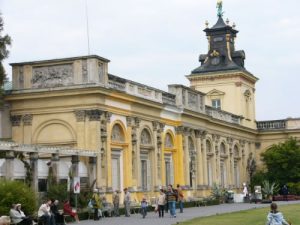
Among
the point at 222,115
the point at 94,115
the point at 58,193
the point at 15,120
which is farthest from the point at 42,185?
the point at 222,115

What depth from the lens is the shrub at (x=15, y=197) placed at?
26.8 metres

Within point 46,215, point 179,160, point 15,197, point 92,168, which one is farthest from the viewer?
point 179,160

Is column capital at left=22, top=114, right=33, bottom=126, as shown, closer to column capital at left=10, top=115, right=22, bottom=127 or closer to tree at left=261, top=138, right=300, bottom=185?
column capital at left=10, top=115, right=22, bottom=127

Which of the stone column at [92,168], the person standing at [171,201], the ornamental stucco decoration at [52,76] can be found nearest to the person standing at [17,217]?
Answer: the person standing at [171,201]

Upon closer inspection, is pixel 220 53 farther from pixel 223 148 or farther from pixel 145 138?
pixel 145 138

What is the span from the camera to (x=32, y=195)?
92.4ft

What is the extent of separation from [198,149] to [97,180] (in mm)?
16417

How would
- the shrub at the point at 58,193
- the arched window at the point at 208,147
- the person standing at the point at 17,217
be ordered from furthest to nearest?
the arched window at the point at 208,147 → the shrub at the point at 58,193 → the person standing at the point at 17,217

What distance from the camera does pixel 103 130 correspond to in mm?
37438

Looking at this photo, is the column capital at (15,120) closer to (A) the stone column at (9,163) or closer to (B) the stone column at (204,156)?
(A) the stone column at (9,163)

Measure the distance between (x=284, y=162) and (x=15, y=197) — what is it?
132 ft

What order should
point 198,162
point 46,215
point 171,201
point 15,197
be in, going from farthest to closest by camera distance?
point 198,162 < point 171,201 < point 15,197 < point 46,215

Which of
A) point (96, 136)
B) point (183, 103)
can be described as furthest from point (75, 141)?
point (183, 103)

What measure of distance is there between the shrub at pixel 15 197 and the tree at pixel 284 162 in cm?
3907
